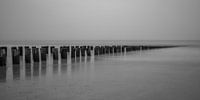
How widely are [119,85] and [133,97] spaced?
6.08 ft

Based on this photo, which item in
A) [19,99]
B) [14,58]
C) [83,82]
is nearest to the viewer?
[19,99]

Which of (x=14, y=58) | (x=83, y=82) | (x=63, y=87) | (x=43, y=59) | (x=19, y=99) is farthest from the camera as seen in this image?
(x=43, y=59)

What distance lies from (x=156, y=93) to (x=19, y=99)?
12.3 feet

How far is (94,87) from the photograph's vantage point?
29.0 feet

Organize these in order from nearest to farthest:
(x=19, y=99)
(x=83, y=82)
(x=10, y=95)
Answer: (x=19, y=99), (x=10, y=95), (x=83, y=82)

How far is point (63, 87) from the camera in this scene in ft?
28.7

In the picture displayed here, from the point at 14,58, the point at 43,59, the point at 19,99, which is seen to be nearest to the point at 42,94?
the point at 19,99

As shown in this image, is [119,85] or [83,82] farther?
[83,82]

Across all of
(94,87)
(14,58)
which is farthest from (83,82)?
(14,58)

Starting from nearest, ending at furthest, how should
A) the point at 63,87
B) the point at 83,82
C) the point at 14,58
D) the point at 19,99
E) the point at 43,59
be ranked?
the point at 19,99 < the point at 63,87 < the point at 83,82 < the point at 14,58 < the point at 43,59

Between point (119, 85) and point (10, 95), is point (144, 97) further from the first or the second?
point (10, 95)

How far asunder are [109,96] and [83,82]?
8.58 ft

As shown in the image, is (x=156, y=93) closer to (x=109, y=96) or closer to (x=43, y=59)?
(x=109, y=96)

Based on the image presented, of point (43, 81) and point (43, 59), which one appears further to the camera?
point (43, 59)
